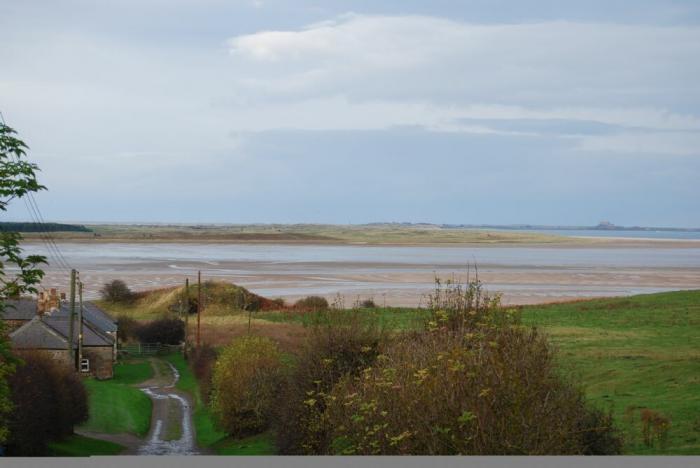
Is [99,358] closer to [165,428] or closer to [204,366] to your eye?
[204,366]

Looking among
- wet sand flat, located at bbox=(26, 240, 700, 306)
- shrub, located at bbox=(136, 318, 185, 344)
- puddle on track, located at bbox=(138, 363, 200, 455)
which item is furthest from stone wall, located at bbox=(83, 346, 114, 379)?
wet sand flat, located at bbox=(26, 240, 700, 306)

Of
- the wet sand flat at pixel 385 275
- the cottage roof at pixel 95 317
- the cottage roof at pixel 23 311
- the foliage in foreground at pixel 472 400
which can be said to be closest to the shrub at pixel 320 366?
the foliage in foreground at pixel 472 400

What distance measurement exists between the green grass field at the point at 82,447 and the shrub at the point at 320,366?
10322 millimetres

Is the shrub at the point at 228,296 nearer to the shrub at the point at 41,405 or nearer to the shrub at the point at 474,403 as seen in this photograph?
the shrub at the point at 41,405

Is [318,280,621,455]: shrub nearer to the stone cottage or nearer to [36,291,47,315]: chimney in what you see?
the stone cottage

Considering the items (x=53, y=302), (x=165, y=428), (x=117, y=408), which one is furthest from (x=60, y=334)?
(x=165, y=428)

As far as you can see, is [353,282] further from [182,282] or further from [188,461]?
[188,461]

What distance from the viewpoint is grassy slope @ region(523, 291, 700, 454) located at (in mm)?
23656

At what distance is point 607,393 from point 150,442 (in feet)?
58.0

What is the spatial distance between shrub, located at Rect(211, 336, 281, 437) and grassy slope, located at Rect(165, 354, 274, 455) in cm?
63

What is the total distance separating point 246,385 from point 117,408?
9.73m

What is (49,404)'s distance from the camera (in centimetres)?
3133

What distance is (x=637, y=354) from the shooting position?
125 feet

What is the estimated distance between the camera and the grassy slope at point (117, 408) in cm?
3850
